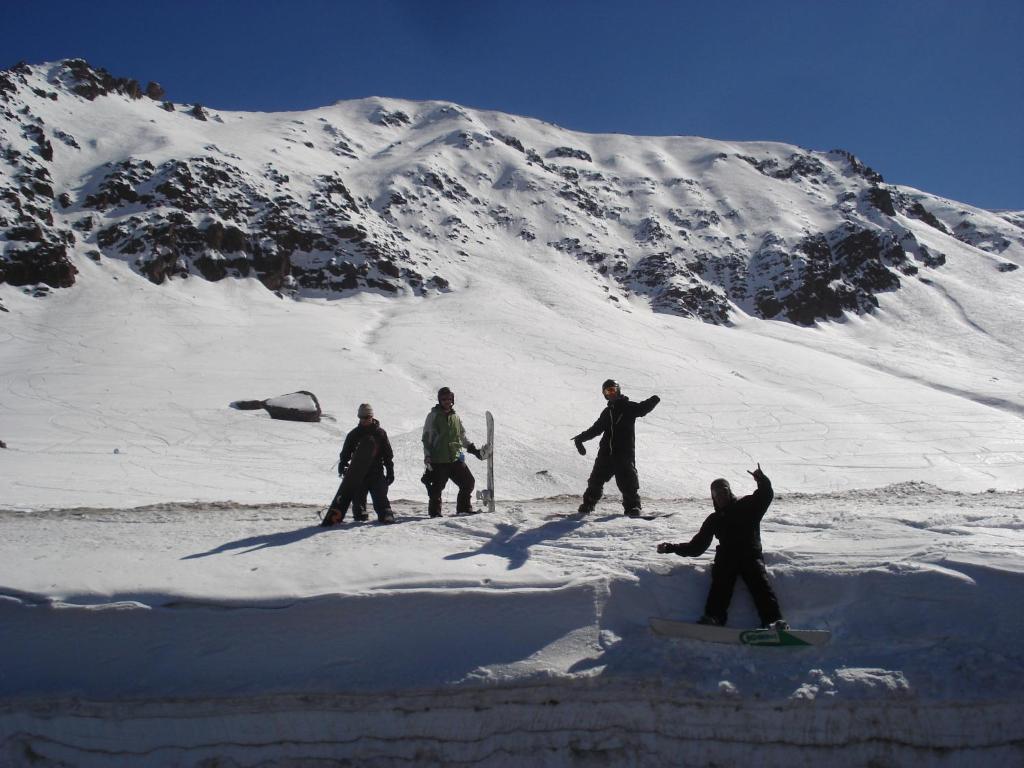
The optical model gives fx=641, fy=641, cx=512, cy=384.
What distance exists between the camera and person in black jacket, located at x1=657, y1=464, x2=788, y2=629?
4328 millimetres

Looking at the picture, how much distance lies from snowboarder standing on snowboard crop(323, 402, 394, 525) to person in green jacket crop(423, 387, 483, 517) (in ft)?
1.42

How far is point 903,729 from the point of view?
152 inches

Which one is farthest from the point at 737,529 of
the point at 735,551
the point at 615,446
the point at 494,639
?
the point at 615,446

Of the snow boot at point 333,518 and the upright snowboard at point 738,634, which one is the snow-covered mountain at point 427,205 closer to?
the snow boot at point 333,518

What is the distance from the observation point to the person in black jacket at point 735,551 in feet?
14.2

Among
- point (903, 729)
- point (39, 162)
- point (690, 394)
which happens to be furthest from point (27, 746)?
point (39, 162)

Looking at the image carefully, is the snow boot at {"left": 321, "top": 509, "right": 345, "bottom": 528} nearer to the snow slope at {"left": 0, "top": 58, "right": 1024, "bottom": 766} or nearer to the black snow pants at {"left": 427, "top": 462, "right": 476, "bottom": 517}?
the snow slope at {"left": 0, "top": 58, "right": 1024, "bottom": 766}

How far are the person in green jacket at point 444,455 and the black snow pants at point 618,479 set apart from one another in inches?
48.2

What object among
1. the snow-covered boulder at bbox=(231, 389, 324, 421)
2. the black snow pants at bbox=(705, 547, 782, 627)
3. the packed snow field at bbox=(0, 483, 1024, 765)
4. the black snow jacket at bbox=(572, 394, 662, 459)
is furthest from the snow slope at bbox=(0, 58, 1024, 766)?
the snow-covered boulder at bbox=(231, 389, 324, 421)

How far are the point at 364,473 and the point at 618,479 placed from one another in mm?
2559

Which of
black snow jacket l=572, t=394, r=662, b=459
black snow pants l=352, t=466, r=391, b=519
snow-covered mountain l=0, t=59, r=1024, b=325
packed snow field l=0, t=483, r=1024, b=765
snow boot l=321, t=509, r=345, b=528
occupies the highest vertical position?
snow-covered mountain l=0, t=59, r=1024, b=325

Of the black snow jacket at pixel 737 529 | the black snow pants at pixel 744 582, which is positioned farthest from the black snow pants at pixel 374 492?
the black snow pants at pixel 744 582

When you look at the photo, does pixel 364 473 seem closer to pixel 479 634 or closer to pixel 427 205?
pixel 479 634

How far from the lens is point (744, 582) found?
4648 mm
